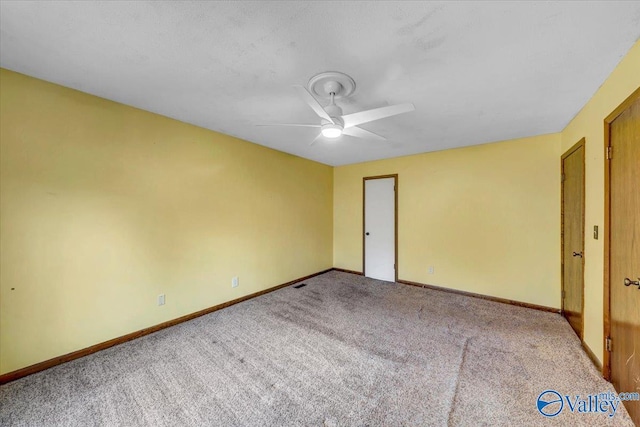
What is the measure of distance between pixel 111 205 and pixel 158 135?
877mm

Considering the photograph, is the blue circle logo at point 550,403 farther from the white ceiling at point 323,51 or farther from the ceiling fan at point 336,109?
the white ceiling at point 323,51

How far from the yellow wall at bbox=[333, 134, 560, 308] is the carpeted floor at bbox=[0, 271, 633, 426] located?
24.5 inches

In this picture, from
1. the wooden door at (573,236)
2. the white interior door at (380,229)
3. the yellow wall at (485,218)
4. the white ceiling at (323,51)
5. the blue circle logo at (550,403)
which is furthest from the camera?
the white interior door at (380,229)

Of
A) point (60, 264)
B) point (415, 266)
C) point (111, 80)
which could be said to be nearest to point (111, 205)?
point (60, 264)

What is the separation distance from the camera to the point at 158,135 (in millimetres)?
2625

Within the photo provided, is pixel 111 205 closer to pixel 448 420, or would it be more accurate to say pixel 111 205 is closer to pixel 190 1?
pixel 190 1

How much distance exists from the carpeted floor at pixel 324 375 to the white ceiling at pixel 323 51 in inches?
91.0

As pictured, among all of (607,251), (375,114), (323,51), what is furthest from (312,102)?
(607,251)

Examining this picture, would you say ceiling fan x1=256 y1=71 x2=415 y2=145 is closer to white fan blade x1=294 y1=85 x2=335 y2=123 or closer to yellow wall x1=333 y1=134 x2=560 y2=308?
white fan blade x1=294 y1=85 x2=335 y2=123

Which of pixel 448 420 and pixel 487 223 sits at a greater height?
pixel 487 223

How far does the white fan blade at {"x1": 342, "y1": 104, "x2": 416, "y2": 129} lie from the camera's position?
5.59 ft

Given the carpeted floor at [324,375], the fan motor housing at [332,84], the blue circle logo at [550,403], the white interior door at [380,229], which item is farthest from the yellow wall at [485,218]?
the fan motor housing at [332,84]

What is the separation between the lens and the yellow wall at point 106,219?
1.87m

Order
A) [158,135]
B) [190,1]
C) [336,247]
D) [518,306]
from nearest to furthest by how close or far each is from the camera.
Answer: [190,1] < [158,135] < [518,306] < [336,247]
